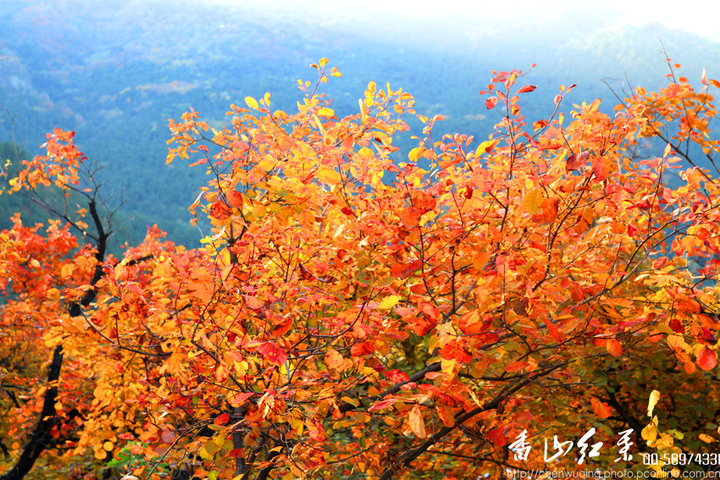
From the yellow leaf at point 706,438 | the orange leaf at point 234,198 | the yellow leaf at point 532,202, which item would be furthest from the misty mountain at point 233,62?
the yellow leaf at point 532,202

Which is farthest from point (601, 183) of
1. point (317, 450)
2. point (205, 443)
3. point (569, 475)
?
point (569, 475)

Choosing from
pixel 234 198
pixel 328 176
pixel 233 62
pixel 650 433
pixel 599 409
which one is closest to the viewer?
pixel 234 198

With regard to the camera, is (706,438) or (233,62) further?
(233,62)

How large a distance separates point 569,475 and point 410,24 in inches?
5007

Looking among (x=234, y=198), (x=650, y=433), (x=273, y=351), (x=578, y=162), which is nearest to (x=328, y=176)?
(x=234, y=198)

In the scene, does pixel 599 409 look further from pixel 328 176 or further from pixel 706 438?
pixel 328 176

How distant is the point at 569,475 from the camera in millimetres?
3896

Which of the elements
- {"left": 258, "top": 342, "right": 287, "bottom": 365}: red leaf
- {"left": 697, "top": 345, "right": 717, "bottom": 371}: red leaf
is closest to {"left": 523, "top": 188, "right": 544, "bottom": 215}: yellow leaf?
{"left": 697, "top": 345, "right": 717, "bottom": 371}: red leaf

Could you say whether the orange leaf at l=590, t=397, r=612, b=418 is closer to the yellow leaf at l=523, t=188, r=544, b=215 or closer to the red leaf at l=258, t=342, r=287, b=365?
the yellow leaf at l=523, t=188, r=544, b=215

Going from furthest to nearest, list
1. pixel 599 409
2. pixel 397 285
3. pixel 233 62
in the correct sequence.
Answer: pixel 233 62
pixel 397 285
pixel 599 409

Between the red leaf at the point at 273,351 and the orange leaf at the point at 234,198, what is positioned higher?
the orange leaf at the point at 234,198

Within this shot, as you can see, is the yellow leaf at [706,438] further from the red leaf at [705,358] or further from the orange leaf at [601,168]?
the orange leaf at [601,168]

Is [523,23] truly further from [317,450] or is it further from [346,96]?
[317,450]

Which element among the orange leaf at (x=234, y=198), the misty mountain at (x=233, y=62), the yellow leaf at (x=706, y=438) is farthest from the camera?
the misty mountain at (x=233, y=62)
